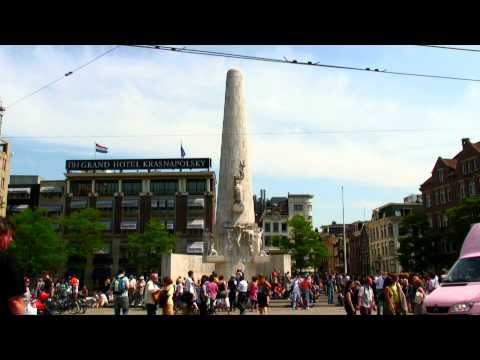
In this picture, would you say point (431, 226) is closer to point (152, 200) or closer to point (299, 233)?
point (299, 233)

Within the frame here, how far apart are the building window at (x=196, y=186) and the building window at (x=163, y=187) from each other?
2035 millimetres

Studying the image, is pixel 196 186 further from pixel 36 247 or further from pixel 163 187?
pixel 36 247

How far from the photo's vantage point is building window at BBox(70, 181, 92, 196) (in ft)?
266

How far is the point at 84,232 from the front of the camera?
67062mm

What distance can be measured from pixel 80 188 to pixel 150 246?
749 inches

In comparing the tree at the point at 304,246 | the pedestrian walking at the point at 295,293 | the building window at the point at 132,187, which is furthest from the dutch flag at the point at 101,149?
the pedestrian walking at the point at 295,293

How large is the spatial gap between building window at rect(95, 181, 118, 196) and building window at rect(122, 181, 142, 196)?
131 centimetres

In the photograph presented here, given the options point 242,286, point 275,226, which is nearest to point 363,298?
point 242,286

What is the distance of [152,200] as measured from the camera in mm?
79438

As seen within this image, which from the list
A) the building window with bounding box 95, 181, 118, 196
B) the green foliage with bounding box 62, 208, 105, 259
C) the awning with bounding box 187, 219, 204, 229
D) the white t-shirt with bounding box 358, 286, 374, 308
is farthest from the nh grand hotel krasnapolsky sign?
the white t-shirt with bounding box 358, 286, 374, 308

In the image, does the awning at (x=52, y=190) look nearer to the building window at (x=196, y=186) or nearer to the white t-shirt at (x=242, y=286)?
the building window at (x=196, y=186)

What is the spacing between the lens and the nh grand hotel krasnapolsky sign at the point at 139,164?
267 feet
